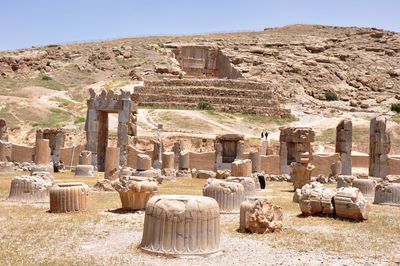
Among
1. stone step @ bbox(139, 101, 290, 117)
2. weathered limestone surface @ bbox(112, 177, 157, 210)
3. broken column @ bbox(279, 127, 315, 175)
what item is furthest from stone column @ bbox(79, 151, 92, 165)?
stone step @ bbox(139, 101, 290, 117)

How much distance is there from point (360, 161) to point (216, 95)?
25737 mm

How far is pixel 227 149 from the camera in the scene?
29.3m

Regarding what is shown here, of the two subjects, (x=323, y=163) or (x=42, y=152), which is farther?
(x=323, y=163)

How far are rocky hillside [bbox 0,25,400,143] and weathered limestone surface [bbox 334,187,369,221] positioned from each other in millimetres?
32826

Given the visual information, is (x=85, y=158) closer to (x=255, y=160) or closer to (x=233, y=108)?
(x=255, y=160)

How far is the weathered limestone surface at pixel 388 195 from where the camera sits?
50.5 ft

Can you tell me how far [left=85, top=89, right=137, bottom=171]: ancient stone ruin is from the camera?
28.9 meters

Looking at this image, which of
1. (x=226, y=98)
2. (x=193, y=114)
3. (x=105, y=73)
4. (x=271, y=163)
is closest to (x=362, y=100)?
(x=226, y=98)

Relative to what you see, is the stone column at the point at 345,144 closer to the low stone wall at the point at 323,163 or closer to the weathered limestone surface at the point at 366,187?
the low stone wall at the point at 323,163

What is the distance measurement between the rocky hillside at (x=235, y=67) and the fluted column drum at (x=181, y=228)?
3489cm

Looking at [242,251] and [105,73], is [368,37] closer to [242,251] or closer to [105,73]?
[105,73]

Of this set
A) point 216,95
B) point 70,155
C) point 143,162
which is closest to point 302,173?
point 143,162

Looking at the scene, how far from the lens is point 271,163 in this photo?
29453 mm

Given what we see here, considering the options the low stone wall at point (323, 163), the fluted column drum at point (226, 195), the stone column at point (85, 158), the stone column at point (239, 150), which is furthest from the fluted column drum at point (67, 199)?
the low stone wall at point (323, 163)
